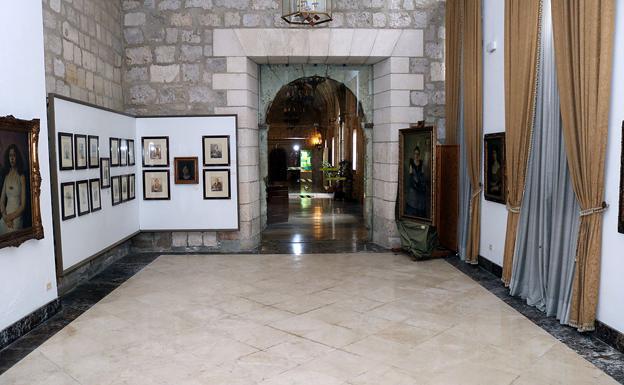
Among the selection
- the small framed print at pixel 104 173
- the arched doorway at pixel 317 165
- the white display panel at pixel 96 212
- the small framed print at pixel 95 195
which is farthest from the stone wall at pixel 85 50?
the arched doorway at pixel 317 165

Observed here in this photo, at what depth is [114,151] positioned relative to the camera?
235 inches

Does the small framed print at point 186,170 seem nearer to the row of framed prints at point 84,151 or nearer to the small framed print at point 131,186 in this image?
the small framed print at point 131,186

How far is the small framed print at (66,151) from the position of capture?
4.54 m

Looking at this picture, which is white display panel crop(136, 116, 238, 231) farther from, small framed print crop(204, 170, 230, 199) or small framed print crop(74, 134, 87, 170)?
small framed print crop(74, 134, 87, 170)

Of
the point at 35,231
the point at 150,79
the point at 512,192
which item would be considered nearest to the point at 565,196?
the point at 512,192

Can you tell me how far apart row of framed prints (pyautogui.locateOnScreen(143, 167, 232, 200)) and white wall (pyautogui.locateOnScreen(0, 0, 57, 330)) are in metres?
2.68

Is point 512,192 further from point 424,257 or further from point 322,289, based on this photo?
point 322,289

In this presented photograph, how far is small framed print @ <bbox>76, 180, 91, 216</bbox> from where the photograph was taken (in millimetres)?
4930

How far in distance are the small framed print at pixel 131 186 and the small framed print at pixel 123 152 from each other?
0.83ft

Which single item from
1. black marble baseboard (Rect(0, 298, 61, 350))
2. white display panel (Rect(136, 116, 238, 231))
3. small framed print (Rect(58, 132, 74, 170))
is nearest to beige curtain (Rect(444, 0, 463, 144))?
white display panel (Rect(136, 116, 238, 231))

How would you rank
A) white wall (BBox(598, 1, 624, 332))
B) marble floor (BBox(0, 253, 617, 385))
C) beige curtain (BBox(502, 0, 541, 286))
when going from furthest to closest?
beige curtain (BBox(502, 0, 541, 286)), white wall (BBox(598, 1, 624, 332)), marble floor (BBox(0, 253, 617, 385))

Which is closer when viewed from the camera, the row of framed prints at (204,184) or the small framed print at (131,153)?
the small framed print at (131,153)

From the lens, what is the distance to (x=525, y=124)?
4.63 m

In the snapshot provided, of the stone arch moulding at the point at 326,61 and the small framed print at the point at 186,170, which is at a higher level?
the stone arch moulding at the point at 326,61
